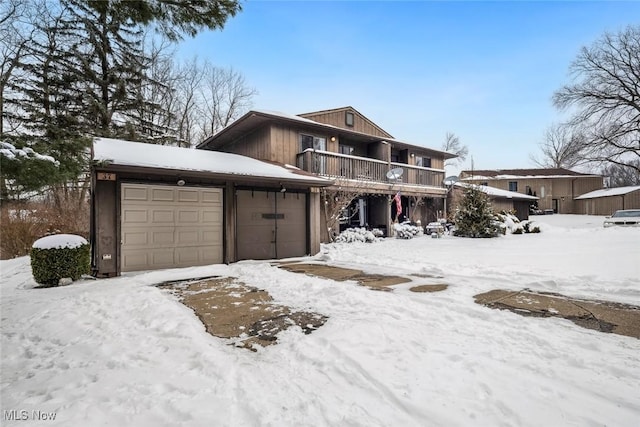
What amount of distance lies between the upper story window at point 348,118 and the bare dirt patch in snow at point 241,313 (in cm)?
1099

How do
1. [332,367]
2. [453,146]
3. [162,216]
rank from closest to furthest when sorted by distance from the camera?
1. [332,367]
2. [162,216]
3. [453,146]

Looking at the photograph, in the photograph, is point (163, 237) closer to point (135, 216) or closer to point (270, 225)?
point (135, 216)

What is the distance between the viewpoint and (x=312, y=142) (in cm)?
1311

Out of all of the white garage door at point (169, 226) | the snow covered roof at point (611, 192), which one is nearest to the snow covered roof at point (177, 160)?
the white garage door at point (169, 226)

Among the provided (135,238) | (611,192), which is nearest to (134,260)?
(135,238)

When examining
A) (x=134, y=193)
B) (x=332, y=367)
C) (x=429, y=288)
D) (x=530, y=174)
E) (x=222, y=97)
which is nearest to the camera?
(x=332, y=367)

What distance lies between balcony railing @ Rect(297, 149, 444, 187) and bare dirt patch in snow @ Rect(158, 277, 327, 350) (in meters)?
7.19

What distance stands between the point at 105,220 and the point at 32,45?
12884mm

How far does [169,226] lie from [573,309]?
8.15m

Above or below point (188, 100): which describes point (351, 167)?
below

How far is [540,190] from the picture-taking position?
31.8 m

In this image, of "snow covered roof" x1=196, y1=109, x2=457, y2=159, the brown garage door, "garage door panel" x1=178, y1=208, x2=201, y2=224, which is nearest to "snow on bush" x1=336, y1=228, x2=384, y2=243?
the brown garage door

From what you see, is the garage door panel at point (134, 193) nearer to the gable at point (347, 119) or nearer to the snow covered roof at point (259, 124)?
the snow covered roof at point (259, 124)

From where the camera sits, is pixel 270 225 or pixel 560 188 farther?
pixel 560 188
